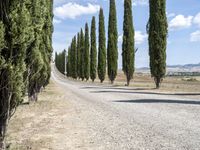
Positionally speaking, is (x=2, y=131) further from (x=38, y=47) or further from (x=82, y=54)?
(x=82, y=54)

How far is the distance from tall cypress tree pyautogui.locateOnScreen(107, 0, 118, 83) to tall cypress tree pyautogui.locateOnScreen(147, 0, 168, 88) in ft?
55.9

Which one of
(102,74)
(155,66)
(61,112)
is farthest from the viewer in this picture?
(102,74)

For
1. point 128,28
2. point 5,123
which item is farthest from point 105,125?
point 128,28

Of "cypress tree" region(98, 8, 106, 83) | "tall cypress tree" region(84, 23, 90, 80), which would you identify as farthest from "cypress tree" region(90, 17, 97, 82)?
"cypress tree" region(98, 8, 106, 83)

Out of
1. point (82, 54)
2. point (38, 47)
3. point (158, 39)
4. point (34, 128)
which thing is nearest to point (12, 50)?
point (38, 47)

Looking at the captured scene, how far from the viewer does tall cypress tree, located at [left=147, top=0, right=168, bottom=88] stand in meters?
38.1

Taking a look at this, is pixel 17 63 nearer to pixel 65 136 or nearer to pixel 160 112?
pixel 65 136

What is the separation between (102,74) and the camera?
61.7m

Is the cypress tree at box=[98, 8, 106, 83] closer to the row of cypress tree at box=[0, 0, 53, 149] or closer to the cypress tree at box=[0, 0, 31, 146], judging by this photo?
the row of cypress tree at box=[0, 0, 53, 149]

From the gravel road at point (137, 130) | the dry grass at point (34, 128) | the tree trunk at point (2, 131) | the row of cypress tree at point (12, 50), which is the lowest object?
the dry grass at point (34, 128)

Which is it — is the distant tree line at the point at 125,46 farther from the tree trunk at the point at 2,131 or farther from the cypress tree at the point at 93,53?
the tree trunk at the point at 2,131

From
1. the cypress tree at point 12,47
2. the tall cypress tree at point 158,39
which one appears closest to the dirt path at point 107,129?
the cypress tree at point 12,47

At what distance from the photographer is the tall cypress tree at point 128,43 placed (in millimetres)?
48781

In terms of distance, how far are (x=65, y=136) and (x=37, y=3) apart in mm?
3780
